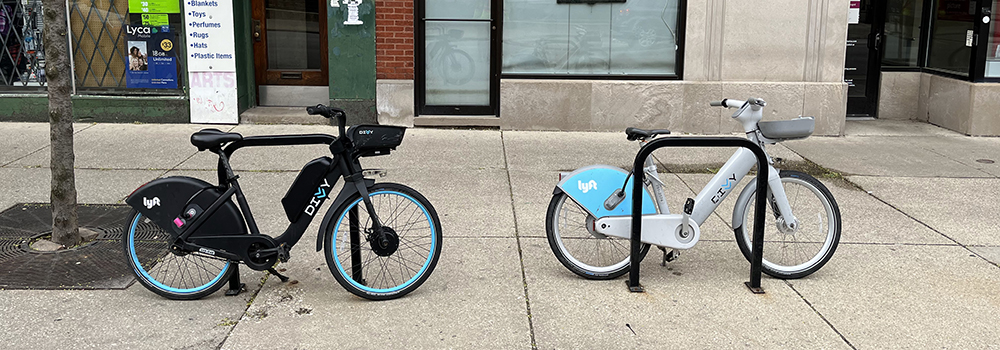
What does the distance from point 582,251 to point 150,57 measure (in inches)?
250

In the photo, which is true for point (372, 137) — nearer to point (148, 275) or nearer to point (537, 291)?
point (537, 291)

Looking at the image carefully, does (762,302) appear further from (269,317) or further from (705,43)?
(705,43)

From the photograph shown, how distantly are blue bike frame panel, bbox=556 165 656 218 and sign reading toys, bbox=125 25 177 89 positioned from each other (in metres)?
6.36

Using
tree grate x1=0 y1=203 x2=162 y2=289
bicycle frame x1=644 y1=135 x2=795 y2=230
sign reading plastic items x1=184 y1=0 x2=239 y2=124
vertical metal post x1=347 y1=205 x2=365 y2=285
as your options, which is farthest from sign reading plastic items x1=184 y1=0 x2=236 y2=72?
bicycle frame x1=644 y1=135 x2=795 y2=230

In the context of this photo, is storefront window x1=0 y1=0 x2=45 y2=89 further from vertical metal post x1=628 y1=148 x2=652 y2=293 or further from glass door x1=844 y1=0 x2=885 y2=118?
glass door x1=844 y1=0 x2=885 y2=118

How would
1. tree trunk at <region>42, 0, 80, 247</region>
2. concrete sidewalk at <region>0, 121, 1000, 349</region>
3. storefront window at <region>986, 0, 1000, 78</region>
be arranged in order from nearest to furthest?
concrete sidewalk at <region>0, 121, 1000, 349</region>, tree trunk at <region>42, 0, 80, 247</region>, storefront window at <region>986, 0, 1000, 78</region>

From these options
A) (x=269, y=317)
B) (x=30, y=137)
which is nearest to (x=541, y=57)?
(x=30, y=137)

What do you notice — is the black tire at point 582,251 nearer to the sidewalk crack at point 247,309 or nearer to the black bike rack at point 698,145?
the black bike rack at point 698,145

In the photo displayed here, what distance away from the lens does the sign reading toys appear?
9.60 meters

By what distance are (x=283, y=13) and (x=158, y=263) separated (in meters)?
5.70

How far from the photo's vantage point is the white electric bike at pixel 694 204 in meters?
4.86

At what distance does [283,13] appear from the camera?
403 inches

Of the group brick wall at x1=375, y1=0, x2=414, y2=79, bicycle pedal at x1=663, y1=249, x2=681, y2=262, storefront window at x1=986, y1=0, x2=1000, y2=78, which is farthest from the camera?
storefront window at x1=986, y1=0, x2=1000, y2=78

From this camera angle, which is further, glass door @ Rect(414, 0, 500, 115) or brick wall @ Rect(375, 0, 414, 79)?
glass door @ Rect(414, 0, 500, 115)
